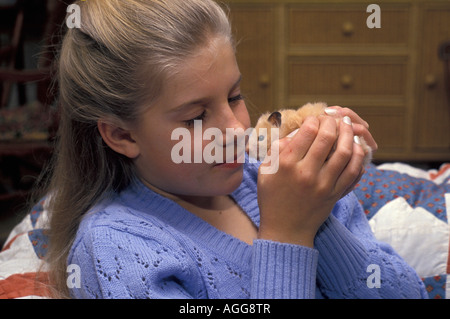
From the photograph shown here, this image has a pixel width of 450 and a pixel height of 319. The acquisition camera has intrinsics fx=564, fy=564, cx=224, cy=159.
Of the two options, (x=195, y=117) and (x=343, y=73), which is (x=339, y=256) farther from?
(x=343, y=73)

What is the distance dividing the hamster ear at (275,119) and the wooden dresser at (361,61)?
1.58m

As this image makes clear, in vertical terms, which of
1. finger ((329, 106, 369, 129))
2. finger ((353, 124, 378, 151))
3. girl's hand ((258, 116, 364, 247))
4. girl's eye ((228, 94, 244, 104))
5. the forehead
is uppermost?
the forehead

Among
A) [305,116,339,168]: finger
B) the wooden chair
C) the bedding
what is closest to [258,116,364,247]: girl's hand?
[305,116,339,168]: finger

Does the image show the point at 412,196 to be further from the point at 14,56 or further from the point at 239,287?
the point at 14,56

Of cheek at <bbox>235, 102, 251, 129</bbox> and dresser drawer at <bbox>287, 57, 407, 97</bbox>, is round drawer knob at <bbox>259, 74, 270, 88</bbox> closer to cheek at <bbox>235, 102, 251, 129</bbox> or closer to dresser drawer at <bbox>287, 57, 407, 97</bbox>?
dresser drawer at <bbox>287, 57, 407, 97</bbox>

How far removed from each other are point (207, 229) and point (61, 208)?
224 mm

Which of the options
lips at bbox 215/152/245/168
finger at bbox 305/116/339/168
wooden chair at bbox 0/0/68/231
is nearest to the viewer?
finger at bbox 305/116/339/168

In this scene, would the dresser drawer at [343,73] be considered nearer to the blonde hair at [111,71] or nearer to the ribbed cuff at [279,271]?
the blonde hair at [111,71]

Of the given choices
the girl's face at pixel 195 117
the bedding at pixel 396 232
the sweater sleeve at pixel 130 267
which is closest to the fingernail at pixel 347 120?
the girl's face at pixel 195 117

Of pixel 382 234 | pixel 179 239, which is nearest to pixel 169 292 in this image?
pixel 179 239

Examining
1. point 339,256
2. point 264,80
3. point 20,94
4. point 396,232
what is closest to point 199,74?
point 339,256

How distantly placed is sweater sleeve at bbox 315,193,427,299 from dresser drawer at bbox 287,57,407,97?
1.51 metres

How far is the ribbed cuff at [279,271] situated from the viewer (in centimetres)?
62

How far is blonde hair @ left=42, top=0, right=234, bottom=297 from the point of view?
0.67m
